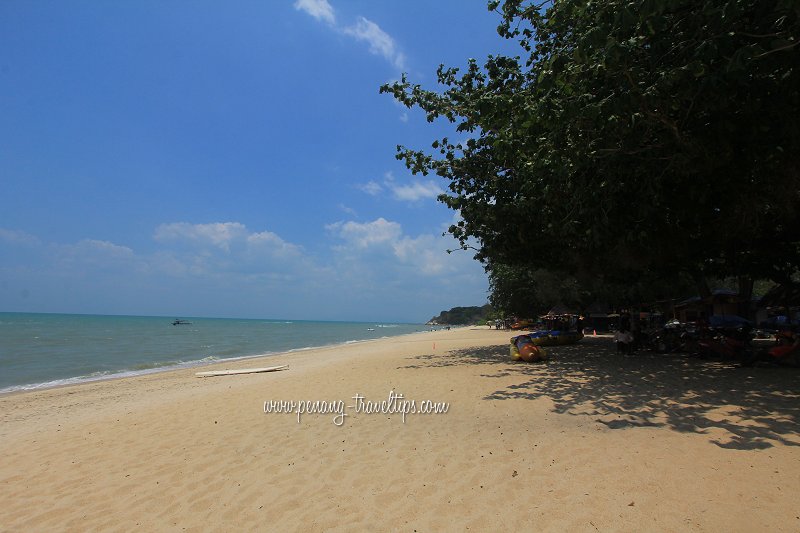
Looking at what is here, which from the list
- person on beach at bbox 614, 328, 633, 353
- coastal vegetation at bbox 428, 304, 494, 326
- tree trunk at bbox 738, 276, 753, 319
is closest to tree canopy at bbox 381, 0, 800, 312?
person on beach at bbox 614, 328, 633, 353

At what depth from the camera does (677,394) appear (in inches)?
289

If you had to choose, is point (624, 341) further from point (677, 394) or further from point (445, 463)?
point (445, 463)

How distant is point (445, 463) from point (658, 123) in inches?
266

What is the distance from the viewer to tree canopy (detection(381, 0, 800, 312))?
19.8ft

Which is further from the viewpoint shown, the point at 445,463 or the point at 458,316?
the point at 458,316

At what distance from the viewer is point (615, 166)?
8234 millimetres

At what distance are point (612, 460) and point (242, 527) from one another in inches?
147

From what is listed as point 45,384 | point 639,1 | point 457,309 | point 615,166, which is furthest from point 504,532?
point 457,309

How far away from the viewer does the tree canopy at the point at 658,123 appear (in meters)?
6.03

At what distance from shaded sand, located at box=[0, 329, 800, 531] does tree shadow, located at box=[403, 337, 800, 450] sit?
5 cm

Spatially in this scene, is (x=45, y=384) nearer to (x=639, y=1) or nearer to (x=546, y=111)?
(x=546, y=111)

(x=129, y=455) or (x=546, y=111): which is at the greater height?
(x=546, y=111)

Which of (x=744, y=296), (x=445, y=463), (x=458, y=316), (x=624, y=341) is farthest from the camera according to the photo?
(x=458, y=316)

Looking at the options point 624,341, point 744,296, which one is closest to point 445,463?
point 624,341
